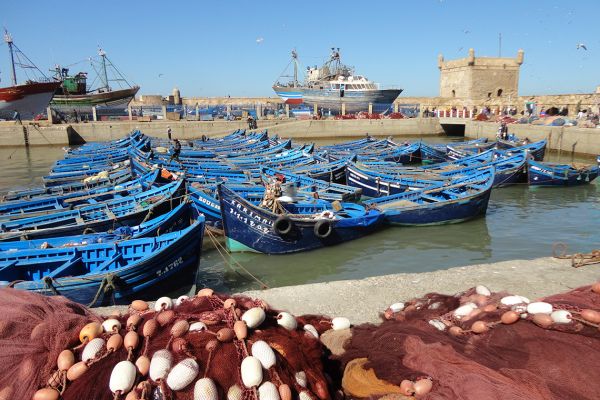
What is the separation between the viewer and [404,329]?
344cm

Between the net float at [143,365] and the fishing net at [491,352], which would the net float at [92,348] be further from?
the fishing net at [491,352]

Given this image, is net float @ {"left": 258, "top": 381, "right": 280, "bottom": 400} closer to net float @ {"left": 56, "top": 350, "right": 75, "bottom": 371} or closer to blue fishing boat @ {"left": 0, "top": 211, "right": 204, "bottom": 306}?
net float @ {"left": 56, "top": 350, "right": 75, "bottom": 371}

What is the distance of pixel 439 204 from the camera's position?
13.4m

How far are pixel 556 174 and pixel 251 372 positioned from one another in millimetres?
21070

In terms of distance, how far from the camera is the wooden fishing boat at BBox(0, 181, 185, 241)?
31.3 feet

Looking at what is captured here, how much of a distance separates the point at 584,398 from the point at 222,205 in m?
9.15

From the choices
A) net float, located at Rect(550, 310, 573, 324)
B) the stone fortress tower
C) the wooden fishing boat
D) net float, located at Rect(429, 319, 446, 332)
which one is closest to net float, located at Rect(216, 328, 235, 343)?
net float, located at Rect(429, 319, 446, 332)

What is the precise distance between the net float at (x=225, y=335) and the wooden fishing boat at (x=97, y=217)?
27.0ft

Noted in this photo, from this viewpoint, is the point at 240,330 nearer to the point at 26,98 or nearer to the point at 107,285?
the point at 107,285

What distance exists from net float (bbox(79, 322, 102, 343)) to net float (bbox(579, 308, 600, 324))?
350cm

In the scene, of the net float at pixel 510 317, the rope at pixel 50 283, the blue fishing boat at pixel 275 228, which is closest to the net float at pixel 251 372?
the net float at pixel 510 317

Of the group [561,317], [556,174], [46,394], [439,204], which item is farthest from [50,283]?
[556,174]

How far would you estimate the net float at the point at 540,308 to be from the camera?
3.14 m

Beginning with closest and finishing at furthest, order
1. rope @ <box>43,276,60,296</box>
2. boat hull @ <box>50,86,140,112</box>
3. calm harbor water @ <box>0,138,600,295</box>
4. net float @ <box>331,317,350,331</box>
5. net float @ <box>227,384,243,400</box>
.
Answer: net float @ <box>227,384,243,400</box> → net float @ <box>331,317,350,331</box> → rope @ <box>43,276,60,296</box> → calm harbor water @ <box>0,138,600,295</box> → boat hull @ <box>50,86,140,112</box>
